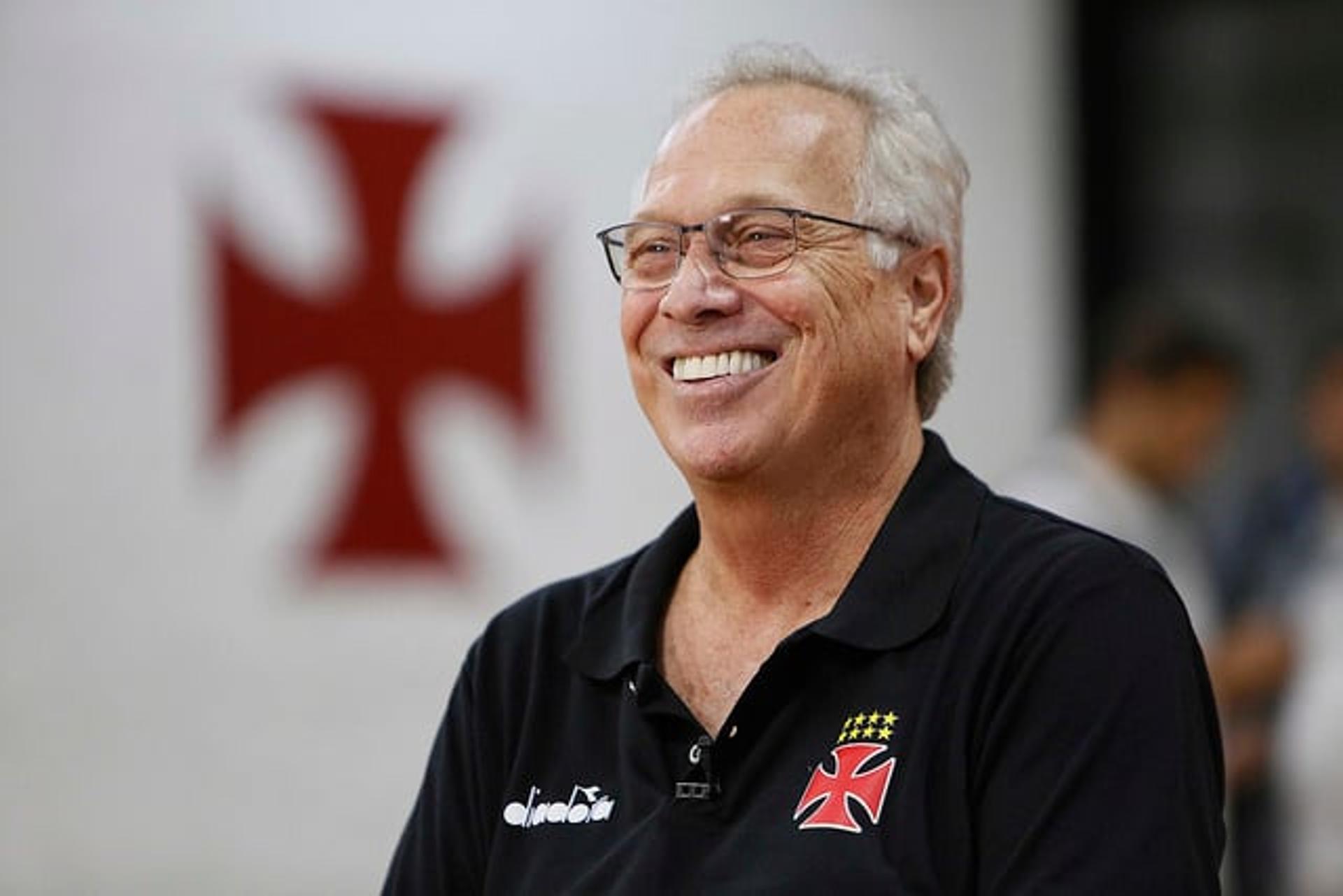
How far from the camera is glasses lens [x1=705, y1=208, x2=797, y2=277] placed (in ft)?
5.93

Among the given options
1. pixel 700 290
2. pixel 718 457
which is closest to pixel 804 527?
pixel 718 457

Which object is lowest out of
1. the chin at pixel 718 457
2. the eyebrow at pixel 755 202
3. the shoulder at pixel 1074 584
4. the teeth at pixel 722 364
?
the shoulder at pixel 1074 584

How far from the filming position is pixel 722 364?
1820 millimetres

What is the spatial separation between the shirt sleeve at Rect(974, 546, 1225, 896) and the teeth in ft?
1.00

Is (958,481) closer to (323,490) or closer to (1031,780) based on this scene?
(1031,780)

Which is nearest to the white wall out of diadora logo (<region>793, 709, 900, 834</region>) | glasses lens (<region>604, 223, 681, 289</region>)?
glasses lens (<region>604, 223, 681, 289</region>)

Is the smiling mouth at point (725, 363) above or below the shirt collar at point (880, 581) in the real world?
above

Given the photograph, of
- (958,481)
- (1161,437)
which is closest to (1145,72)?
(1161,437)

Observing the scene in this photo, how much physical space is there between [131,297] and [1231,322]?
8.70ft

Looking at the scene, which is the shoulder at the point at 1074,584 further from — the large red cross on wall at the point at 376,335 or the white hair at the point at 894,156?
the large red cross on wall at the point at 376,335

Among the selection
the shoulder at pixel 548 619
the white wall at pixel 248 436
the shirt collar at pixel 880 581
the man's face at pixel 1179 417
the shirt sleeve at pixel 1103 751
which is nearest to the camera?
the shirt sleeve at pixel 1103 751

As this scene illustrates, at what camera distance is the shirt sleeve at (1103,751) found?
154cm

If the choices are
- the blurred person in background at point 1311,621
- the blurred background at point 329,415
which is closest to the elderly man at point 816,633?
the blurred background at point 329,415

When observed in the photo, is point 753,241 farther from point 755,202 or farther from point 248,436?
point 248,436
